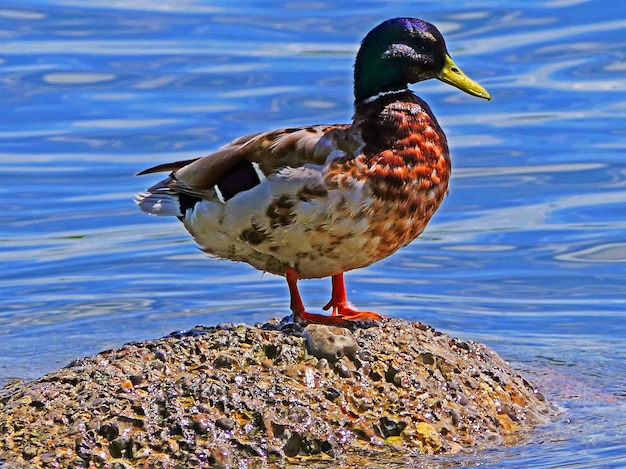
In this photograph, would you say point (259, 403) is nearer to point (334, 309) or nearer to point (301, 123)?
point (334, 309)

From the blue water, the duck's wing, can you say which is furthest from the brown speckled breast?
the blue water

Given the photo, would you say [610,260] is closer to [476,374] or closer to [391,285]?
[391,285]

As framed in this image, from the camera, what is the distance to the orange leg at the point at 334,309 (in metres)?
7.12

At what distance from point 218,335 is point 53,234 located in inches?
243

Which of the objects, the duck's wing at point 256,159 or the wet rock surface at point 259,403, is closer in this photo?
the wet rock surface at point 259,403

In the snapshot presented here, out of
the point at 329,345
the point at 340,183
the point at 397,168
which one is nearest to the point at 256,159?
the point at 340,183

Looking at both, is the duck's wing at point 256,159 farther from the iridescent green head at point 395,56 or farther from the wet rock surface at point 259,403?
the wet rock surface at point 259,403

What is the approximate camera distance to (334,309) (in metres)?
7.50

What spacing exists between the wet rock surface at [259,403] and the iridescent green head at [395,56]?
1.33m

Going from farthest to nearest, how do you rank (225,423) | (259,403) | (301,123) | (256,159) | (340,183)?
(301,123) < (256,159) < (340,183) < (259,403) < (225,423)

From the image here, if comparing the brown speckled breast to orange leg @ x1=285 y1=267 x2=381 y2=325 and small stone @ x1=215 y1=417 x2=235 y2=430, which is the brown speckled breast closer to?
orange leg @ x1=285 y1=267 x2=381 y2=325

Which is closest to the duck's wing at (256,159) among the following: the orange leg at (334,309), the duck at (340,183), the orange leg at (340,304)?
the duck at (340,183)

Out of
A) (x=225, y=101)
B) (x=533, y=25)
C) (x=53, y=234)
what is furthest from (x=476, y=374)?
(x=533, y=25)

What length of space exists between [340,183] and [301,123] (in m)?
7.96
